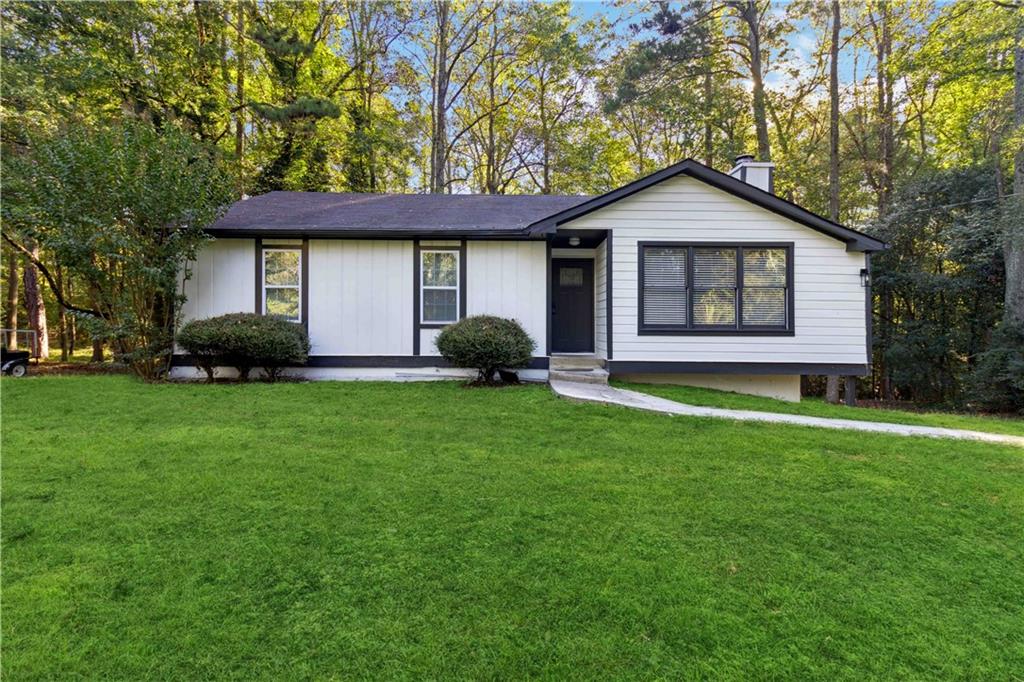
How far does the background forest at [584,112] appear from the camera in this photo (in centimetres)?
1076

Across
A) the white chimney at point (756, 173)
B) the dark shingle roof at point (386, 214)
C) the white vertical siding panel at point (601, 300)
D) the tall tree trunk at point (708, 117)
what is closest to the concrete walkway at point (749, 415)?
the white vertical siding panel at point (601, 300)

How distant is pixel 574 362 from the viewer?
9.34 meters

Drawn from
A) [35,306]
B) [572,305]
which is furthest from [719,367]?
[35,306]

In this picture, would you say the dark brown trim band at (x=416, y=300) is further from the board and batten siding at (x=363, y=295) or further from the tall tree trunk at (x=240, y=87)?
the tall tree trunk at (x=240, y=87)

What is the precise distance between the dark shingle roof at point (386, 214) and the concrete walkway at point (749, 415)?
3.40 m

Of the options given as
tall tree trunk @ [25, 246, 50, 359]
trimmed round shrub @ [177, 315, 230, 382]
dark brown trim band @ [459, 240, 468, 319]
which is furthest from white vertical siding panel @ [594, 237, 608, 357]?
tall tree trunk @ [25, 246, 50, 359]

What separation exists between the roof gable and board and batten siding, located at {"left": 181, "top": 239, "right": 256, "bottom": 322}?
5611mm

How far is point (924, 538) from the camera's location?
311 cm

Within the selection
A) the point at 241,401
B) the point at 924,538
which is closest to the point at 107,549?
the point at 241,401

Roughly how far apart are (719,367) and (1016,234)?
7679 millimetres

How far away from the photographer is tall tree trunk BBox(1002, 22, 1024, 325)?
33.3 feet

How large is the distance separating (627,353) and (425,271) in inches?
162

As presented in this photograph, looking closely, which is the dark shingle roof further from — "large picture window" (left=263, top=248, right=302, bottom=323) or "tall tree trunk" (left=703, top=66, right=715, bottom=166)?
"tall tree trunk" (left=703, top=66, right=715, bottom=166)

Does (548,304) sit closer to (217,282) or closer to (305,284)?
(305,284)
